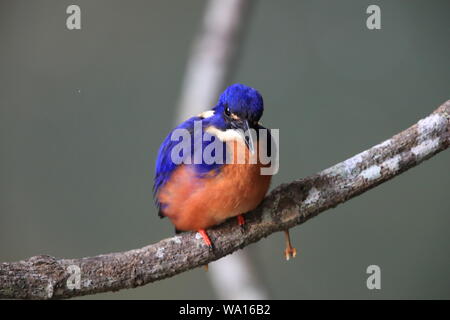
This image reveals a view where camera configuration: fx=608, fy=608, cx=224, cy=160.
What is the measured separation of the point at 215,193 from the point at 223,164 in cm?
9

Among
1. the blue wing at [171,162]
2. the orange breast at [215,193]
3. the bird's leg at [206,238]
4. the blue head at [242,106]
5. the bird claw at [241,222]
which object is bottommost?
the bird's leg at [206,238]

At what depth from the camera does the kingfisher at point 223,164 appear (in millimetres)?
1654

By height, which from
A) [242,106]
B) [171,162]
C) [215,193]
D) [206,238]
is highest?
[242,106]

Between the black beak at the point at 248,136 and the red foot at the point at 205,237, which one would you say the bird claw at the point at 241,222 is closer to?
the red foot at the point at 205,237

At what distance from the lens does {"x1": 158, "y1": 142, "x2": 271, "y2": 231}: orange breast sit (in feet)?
5.54

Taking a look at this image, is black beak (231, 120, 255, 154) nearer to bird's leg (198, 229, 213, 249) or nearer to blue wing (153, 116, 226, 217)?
blue wing (153, 116, 226, 217)

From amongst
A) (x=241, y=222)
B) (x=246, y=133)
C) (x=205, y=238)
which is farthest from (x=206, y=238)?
(x=246, y=133)

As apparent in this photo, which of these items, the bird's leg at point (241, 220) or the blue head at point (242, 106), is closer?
the blue head at point (242, 106)

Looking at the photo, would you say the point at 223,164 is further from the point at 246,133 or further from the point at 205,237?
the point at 205,237

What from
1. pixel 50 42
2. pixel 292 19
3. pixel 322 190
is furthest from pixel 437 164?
pixel 50 42

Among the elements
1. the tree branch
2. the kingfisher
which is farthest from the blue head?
the tree branch

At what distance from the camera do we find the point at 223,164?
5.53ft

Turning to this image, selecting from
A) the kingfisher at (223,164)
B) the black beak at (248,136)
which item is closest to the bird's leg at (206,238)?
the kingfisher at (223,164)

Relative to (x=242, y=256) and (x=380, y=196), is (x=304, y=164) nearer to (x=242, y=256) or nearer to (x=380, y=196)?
(x=380, y=196)
